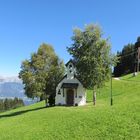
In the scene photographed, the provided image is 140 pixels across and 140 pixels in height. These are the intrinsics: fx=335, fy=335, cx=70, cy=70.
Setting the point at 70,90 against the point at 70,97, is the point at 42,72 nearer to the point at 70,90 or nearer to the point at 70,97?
the point at 70,90

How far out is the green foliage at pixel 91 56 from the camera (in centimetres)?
5946

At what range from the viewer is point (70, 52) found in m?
62.1

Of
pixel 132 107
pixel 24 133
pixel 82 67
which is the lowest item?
pixel 24 133

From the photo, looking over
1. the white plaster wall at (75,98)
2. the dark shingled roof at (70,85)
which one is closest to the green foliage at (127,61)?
the white plaster wall at (75,98)

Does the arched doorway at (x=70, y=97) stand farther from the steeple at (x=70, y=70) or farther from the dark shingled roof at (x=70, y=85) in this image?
the steeple at (x=70, y=70)

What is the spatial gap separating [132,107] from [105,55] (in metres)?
30.8

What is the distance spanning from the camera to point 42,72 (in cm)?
6281

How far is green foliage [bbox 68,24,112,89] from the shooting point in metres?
59.5

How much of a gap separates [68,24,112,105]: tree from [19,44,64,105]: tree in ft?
15.0

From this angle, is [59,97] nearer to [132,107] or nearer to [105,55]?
[105,55]

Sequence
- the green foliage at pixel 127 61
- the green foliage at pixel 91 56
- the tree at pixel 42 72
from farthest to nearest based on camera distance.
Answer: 1. the green foliage at pixel 127 61
2. the tree at pixel 42 72
3. the green foliage at pixel 91 56

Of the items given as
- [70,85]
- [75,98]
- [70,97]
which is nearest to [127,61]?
[70,97]

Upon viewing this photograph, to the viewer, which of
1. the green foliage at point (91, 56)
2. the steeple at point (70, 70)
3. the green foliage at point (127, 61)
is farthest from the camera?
the green foliage at point (127, 61)

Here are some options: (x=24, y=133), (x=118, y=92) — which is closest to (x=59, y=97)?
(x=118, y=92)
